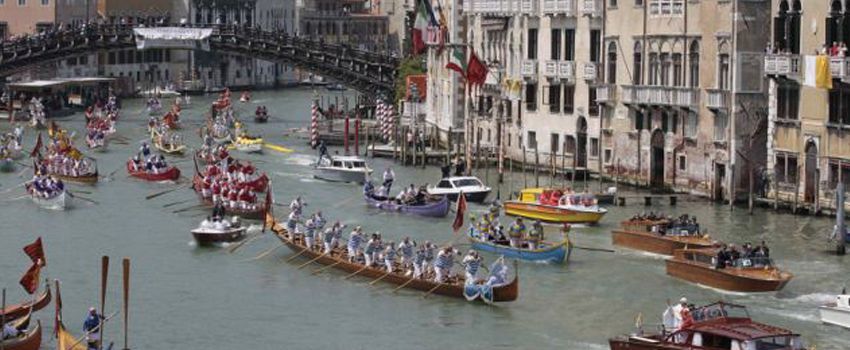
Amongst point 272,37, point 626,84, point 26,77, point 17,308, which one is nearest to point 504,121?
point 626,84

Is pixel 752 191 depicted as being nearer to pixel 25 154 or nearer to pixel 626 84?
pixel 626 84

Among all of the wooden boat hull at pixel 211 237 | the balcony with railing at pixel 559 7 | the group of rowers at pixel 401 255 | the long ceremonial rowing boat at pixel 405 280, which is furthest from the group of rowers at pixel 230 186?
the balcony with railing at pixel 559 7

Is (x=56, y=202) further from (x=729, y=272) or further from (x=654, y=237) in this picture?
(x=729, y=272)

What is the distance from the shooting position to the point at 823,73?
4659 centimetres

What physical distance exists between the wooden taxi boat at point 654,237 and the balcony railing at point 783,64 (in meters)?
6.45

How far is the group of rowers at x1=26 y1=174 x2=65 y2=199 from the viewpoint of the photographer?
172 ft

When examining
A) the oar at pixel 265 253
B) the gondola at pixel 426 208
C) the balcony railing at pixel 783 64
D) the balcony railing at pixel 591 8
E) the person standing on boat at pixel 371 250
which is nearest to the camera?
the person standing on boat at pixel 371 250

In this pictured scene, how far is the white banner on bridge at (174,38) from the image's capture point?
265 feet

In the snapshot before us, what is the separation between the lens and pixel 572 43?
58.9 m

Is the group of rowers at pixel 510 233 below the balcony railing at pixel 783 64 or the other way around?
below

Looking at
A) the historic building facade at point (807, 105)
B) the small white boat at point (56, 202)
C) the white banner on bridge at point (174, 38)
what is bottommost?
the small white boat at point (56, 202)

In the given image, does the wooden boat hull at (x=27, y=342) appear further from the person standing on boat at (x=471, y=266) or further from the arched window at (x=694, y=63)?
the arched window at (x=694, y=63)

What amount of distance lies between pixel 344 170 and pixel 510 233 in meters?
16.6

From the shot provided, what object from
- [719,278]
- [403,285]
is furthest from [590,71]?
[403,285]
